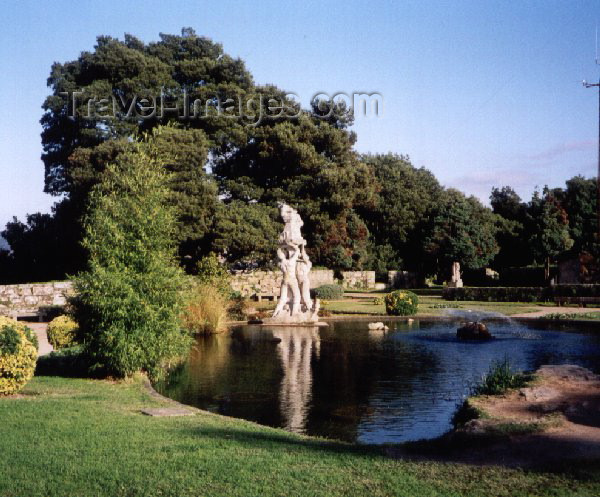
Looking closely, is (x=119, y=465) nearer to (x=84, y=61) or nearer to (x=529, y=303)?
(x=529, y=303)

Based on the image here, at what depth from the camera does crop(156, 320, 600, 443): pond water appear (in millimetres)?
10734

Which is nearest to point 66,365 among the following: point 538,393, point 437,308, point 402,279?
point 538,393

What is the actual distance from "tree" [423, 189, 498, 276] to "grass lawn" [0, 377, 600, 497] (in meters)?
49.5

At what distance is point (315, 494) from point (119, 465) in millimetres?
2191

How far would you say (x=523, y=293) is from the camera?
38.3 meters

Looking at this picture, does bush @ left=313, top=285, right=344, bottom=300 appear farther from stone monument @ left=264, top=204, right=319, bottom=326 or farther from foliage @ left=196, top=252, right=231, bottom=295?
stone monument @ left=264, top=204, right=319, bottom=326

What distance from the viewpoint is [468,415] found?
978 centimetres

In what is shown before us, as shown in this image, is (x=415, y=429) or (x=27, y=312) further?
(x=27, y=312)

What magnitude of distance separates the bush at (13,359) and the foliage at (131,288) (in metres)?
2.09

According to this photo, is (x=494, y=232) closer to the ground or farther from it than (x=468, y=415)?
farther from it

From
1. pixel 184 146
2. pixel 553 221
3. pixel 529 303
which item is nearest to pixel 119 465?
pixel 184 146

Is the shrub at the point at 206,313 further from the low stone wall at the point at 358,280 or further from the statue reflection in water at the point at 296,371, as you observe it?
the low stone wall at the point at 358,280

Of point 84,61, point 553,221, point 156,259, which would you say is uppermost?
point 84,61

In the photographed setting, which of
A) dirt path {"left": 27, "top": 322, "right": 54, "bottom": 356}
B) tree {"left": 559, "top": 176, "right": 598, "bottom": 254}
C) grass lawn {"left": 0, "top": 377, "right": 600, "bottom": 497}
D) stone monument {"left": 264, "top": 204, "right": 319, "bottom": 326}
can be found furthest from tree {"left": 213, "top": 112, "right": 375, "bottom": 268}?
grass lawn {"left": 0, "top": 377, "right": 600, "bottom": 497}
